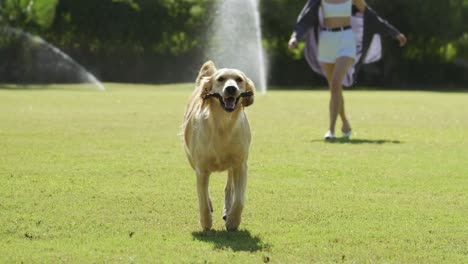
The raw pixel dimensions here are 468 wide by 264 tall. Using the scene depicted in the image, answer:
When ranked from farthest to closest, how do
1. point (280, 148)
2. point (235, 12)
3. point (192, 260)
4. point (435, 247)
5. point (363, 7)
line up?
point (235, 12) < point (363, 7) < point (280, 148) < point (435, 247) < point (192, 260)

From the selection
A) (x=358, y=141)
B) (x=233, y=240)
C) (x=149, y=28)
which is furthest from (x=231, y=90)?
(x=149, y=28)

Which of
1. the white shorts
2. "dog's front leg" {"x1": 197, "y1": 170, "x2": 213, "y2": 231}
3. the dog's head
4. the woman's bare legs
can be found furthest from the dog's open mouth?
the white shorts

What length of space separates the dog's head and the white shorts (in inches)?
333

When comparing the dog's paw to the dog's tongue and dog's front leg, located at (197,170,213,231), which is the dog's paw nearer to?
dog's front leg, located at (197,170,213,231)

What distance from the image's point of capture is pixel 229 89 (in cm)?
711

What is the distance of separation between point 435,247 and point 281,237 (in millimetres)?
1016

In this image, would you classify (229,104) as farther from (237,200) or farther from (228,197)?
(228,197)

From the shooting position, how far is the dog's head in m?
7.16

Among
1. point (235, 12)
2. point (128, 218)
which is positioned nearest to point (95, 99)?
point (235, 12)

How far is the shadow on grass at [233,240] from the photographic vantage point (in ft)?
22.5

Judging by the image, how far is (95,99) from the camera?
1171 inches

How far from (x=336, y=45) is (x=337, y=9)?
1.73 ft

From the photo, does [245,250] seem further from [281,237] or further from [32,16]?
[32,16]

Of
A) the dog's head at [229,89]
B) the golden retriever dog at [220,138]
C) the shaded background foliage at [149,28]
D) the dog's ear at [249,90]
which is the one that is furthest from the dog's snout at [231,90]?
the shaded background foliage at [149,28]
